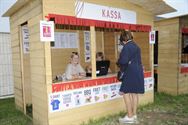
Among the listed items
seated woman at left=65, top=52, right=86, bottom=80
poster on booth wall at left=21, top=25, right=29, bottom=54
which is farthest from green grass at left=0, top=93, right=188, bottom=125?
poster on booth wall at left=21, top=25, right=29, bottom=54

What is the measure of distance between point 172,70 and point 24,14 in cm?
466

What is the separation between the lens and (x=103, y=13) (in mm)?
4918

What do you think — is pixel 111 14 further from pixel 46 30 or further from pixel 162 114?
pixel 162 114

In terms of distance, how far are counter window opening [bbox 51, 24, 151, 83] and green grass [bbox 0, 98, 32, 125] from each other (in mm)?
1083

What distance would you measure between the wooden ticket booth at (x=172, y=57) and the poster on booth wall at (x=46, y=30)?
4.37 meters

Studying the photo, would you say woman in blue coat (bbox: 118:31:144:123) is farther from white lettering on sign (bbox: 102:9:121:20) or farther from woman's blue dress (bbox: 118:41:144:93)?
white lettering on sign (bbox: 102:9:121:20)

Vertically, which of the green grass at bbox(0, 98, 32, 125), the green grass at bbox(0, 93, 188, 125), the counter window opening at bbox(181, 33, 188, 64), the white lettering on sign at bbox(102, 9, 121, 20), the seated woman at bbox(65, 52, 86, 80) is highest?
the white lettering on sign at bbox(102, 9, 121, 20)

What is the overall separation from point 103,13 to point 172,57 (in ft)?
10.9

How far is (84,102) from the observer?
4688 millimetres

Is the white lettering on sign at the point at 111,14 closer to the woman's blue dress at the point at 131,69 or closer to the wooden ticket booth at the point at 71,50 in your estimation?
the wooden ticket booth at the point at 71,50

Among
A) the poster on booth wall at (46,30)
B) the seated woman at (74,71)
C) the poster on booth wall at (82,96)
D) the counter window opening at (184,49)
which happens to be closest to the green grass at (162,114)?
the poster on booth wall at (82,96)

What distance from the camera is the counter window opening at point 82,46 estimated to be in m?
5.70

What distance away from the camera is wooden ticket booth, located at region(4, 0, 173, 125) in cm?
421

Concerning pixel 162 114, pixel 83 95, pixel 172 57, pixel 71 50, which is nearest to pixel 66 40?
pixel 71 50
